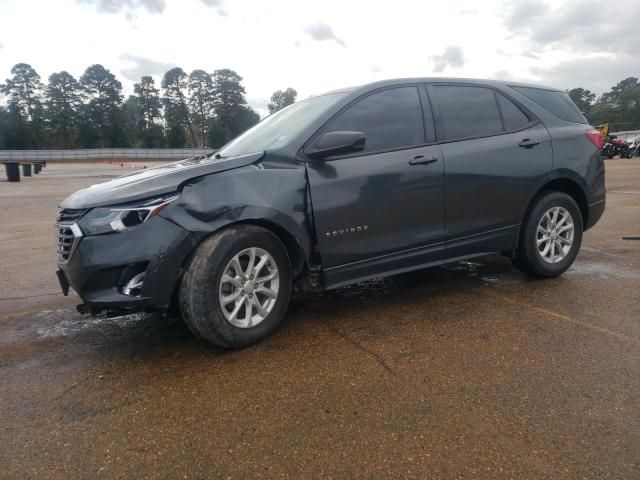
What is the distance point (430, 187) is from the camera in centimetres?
377

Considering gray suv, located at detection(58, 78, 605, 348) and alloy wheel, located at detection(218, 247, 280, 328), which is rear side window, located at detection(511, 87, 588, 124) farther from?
alloy wheel, located at detection(218, 247, 280, 328)

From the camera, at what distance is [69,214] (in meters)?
3.02

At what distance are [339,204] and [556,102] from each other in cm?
279

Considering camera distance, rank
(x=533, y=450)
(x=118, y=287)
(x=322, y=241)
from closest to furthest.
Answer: (x=533, y=450)
(x=118, y=287)
(x=322, y=241)

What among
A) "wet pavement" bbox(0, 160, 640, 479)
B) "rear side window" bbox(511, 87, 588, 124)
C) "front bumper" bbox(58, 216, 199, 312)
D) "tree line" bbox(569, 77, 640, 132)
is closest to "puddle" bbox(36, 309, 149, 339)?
"wet pavement" bbox(0, 160, 640, 479)

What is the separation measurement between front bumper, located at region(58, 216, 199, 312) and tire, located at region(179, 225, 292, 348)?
13cm

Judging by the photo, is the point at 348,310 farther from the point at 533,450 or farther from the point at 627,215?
the point at 627,215

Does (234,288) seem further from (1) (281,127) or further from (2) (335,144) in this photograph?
(1) (281,127)

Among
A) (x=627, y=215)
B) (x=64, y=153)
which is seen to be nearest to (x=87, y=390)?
(x=627, y=215)

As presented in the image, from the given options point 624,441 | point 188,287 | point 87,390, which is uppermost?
point 188,287

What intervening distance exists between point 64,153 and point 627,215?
70.5 metres

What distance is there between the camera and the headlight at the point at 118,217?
2.83m

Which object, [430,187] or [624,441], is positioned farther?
[430,187]

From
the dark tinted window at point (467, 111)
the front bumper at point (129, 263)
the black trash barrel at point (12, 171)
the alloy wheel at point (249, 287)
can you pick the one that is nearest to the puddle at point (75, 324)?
the front bumper at point (129, 263)
